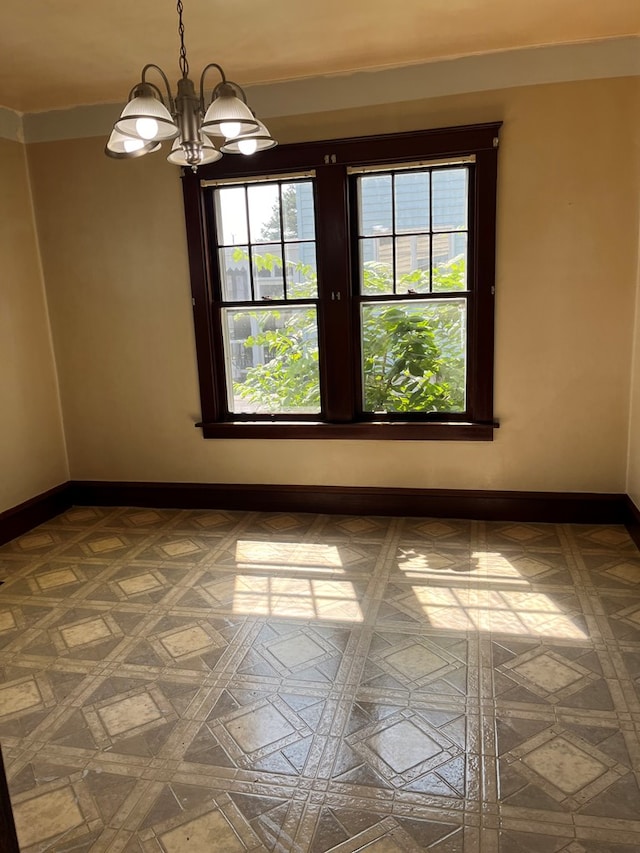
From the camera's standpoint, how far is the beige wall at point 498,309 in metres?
3.66

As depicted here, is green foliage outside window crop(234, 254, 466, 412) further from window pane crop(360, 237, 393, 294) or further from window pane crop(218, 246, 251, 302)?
window pane crop(218, 246, 251, 302)

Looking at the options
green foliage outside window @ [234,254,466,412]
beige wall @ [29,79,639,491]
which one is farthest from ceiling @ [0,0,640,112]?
green foliage outside window @ [234,254,466,412]

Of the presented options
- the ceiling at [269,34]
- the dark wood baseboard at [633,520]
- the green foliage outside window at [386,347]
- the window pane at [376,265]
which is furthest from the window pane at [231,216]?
the dark wood baseboard at [633,520]

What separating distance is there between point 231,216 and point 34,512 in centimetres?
238

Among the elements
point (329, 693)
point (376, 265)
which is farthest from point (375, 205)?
point (329, 693)

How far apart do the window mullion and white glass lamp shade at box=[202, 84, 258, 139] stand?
1.75 metres

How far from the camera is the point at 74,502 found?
15.7ft

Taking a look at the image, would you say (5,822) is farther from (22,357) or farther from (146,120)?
(22,357)

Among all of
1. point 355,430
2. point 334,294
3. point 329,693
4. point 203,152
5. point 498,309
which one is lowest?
point 329,693

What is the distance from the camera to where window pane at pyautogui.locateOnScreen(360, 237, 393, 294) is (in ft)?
13.1

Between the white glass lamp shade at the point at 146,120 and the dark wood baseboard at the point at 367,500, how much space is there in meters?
2.64

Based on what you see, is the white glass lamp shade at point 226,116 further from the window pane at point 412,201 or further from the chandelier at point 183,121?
the window pane at point 412,201

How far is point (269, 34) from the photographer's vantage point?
3229mm

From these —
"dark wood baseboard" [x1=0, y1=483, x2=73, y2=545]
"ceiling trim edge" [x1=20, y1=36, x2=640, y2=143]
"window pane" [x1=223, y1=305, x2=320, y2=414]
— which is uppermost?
"ceiling trim edge" [x1=20, y1=36, x2=640, y2=143]
